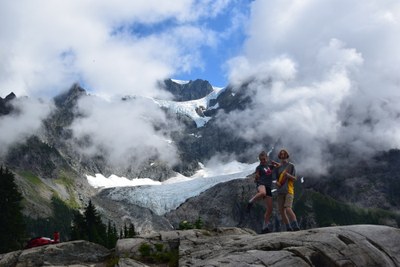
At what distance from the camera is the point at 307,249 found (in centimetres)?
1962

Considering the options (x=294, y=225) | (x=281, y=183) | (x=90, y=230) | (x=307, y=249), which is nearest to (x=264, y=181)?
(x=281, y=183)

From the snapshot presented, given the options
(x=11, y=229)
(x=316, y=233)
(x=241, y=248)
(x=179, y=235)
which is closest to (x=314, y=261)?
(x=316, y=233)

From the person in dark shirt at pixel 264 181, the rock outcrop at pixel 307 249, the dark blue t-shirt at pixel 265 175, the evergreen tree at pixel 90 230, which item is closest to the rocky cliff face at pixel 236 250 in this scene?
the rock outcrop at pixel 307 249

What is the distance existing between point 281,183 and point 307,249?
5.80 metres

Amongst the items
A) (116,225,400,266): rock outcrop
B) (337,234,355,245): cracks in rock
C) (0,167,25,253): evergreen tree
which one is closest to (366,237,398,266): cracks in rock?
(116,225,400,266): rock outcrop

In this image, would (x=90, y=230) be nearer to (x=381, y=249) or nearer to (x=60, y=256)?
(x=60, y=256)

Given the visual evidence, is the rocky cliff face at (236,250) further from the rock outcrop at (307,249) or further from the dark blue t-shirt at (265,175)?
the dark blue t-shirt at (265,175)

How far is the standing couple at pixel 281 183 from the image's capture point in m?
25.1

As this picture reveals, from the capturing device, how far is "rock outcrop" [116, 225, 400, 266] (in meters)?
19.2

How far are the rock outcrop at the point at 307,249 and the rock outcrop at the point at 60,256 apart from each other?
219 centimetres

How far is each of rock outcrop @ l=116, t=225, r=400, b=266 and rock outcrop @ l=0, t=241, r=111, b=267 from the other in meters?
2.19

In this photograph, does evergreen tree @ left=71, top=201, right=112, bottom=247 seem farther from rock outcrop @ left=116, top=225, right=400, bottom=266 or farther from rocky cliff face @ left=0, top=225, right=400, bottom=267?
rock outcrop @ left=116, top=225, right=400, bottom=266

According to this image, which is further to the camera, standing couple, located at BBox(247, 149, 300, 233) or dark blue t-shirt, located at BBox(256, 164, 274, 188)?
dark blue t-shirt, located at BBox(256, 164, 274, 188)

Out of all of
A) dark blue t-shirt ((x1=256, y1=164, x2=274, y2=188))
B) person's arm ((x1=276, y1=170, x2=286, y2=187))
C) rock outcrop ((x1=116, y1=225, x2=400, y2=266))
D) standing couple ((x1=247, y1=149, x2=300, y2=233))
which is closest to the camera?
rock outcrop ((x1=116, y1=225, x2=400, y2=266))
